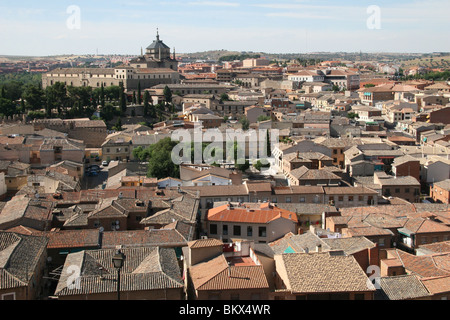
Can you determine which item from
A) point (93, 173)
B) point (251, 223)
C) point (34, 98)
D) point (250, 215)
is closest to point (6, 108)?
point (34, 98)

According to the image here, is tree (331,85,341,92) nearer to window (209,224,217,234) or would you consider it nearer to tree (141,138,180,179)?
tree (141,138,180,179)

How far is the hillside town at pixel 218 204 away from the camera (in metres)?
7.14

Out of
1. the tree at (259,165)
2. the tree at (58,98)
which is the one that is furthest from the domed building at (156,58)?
the tree at (259,165)

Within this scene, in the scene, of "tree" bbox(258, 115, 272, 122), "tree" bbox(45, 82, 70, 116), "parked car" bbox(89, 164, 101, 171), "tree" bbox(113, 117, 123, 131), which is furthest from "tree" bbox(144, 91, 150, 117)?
"parked car" bbox(89, 164, 101, 171)

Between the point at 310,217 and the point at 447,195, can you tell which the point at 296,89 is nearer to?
the point at 447,195

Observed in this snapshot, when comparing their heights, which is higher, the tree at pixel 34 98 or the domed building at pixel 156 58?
the domed building at pixel 156 58

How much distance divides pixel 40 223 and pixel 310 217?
5.82m

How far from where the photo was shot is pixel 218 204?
1272cm

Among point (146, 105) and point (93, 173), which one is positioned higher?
point (146, 105)

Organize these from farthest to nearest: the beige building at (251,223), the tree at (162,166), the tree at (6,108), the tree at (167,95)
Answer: the tree at (167,95) → the tree at (6,108) → the tree at (162,166) → the beige building at (251,223)

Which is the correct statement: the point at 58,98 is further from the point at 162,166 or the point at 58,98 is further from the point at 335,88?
the point at 335,88

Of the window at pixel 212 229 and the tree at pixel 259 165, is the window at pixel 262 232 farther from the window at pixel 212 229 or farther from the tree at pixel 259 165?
the tree at pixel 259 165
